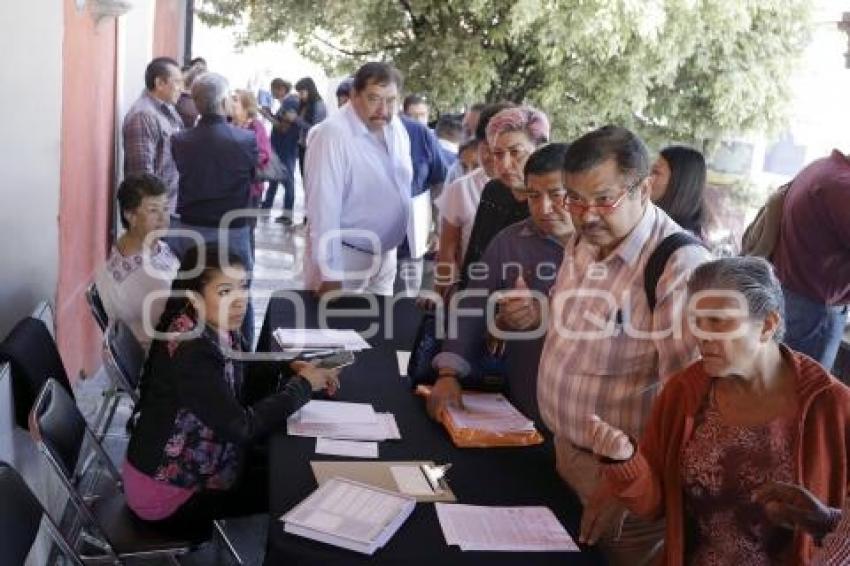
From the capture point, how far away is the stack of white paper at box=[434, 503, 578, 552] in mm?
1698

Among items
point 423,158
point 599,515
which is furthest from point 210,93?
point 599,515

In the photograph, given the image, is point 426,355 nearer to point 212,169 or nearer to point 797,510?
point 797,510

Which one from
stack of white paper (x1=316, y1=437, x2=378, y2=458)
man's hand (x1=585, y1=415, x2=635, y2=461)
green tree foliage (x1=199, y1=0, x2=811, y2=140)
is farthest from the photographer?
green tree foliage (x1=199, y1=0, x2=811, y2=140)

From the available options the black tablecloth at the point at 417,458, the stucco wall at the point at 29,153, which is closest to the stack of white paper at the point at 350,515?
the black tablecloth at the point at 417,458

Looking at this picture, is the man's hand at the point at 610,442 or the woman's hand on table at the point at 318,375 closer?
the man's hand at the point at 610,442

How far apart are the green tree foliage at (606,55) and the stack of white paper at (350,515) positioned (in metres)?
4.28

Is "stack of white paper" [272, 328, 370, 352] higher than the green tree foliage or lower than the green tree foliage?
lower

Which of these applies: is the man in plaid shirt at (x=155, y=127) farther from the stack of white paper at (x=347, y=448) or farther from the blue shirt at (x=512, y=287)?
the stack of white paper at (x=347, y=448)

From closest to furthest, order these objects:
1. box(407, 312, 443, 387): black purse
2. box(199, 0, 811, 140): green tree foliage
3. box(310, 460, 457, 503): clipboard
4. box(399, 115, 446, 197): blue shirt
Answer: box(310, 460, 457, 503): clipboard
box(407, 312, 443, 387): black purse
box(399, 115, 446, 197): blue shirt
box(199, 0, 811, 140): green tree foliage

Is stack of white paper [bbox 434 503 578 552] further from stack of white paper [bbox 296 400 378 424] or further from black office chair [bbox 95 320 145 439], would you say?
black office chair [bbox 95 320 145 439]

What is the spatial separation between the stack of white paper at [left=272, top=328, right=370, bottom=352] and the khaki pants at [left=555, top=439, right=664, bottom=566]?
114 cm

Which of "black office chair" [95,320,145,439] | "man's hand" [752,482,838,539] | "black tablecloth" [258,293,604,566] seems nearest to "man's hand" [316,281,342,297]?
"black tablecloth" [258,293,604,566]

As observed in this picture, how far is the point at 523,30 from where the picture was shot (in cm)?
569

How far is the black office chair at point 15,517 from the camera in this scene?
169 centimetres
